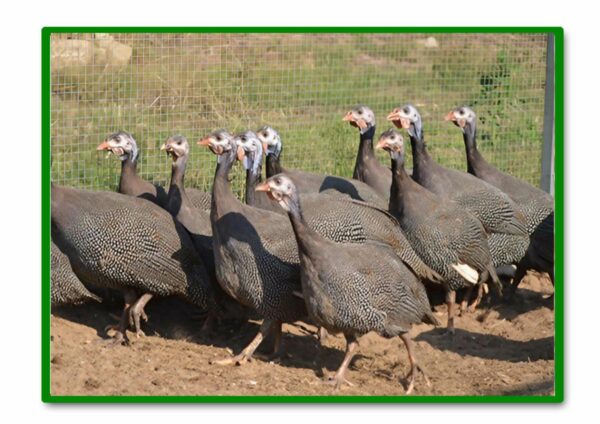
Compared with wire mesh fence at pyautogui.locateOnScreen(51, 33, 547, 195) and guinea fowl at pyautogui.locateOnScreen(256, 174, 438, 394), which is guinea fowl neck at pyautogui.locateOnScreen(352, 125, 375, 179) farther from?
guinea fowl at pyautogui.locateOnScreen(256, 174, 438, 394)

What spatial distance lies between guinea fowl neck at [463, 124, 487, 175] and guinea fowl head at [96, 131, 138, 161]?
2.57m

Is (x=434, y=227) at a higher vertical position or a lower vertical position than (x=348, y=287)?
higher

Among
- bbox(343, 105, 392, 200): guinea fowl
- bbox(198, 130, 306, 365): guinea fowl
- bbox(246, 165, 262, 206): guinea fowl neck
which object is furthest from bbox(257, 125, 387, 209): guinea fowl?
bbox(198, 130, 306, 365): guinea fowl

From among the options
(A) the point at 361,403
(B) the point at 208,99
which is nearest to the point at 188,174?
(B) the point at 208,99

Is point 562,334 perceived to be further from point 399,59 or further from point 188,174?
point 399,59

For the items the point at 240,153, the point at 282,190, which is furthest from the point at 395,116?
the point at 282,190

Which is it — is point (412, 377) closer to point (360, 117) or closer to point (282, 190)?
point (282, 190)

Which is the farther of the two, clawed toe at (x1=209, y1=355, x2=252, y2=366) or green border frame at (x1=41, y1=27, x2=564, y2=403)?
clawed toe at (x1=209, y1=355, x2=252, y2=366)

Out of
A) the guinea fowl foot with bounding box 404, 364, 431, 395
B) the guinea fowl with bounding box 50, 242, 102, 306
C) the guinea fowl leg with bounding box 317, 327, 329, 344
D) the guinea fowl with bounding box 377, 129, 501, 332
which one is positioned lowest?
the guinea fowl foot with bounding box 404, 364, 431, 395

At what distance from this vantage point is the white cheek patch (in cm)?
796

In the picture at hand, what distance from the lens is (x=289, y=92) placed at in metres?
9.70

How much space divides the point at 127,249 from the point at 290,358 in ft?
3.96

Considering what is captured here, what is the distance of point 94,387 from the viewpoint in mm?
6312

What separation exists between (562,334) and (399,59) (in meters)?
4.80
